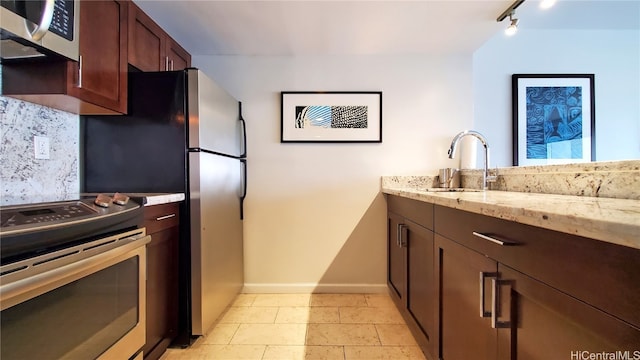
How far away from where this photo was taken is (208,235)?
176 cm

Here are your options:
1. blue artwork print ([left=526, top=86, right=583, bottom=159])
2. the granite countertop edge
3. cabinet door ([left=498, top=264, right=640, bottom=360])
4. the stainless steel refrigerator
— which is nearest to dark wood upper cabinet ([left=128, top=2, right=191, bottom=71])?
the stainless steel refrigerator

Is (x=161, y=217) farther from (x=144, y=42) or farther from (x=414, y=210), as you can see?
(x=414, y=210)

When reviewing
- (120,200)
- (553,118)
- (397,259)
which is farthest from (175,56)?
(553,118)

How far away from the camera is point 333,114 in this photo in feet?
8.08

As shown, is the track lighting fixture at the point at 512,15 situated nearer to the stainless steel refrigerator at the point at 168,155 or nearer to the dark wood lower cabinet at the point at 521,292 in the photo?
the dark wood lower cabinet at the point at 521,292

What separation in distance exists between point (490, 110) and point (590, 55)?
3.10 ft

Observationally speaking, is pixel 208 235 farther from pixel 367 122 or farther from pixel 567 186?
pixel 567 186

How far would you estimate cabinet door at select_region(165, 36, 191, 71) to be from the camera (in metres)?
2.05

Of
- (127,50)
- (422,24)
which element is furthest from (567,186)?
(127,50)

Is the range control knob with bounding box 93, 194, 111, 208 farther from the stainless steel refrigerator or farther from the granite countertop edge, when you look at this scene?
the stainless steel refrigerator

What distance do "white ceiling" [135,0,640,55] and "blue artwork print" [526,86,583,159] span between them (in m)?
0.56

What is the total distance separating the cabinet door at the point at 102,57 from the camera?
1302 mm

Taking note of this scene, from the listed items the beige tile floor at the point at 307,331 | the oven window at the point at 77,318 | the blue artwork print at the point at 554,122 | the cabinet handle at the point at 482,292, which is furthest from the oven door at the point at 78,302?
the blue artwork print at the point at 554,122

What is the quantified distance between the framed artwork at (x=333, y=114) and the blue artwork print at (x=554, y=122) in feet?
4.45
